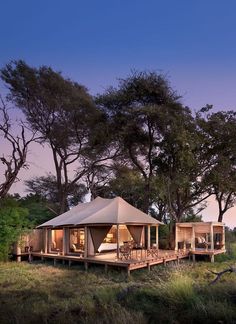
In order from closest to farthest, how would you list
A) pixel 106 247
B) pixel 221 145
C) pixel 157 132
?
pixel 106 247 → pixel 157 132 → pixel 221 145

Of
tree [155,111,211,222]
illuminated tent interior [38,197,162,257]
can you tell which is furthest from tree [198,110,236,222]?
illuminated tent interior [38,197,162,257]

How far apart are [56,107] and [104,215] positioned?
423 inches

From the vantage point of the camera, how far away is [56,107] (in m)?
26.2

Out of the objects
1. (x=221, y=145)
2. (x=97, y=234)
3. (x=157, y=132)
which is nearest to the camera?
(x=97, y=234)

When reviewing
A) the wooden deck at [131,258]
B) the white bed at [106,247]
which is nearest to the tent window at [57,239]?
the wooden deck at [131,258]

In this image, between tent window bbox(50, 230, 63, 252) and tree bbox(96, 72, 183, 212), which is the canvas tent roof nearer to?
tent window bbox(50, 230, 63, 252)

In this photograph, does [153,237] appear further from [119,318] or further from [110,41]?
[119,318]

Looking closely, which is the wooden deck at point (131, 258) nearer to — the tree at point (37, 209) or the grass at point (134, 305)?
the grass at point (134, 305)

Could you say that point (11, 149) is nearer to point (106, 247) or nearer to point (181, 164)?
point (106, 247)

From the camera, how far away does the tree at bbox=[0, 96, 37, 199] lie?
83.9ft

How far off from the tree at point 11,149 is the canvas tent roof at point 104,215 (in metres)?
6.40

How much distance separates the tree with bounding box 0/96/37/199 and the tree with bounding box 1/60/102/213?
1.04 metres

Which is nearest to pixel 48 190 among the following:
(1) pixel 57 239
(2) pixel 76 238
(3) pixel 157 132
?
(1) pixel 57 239

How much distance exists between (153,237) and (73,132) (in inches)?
383
